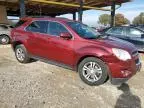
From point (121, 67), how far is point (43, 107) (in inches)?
84.9

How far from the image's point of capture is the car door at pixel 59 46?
646cm

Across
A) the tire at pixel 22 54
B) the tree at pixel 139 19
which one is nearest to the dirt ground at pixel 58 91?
the tire at pixel 22 54

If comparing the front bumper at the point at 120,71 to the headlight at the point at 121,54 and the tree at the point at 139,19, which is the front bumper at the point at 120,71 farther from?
the tree at the point at 139,19

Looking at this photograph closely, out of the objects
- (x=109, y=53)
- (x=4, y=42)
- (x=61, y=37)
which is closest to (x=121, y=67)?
(x=109, y=53)

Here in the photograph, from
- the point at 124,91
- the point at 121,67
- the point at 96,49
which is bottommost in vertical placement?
the point at 124,91

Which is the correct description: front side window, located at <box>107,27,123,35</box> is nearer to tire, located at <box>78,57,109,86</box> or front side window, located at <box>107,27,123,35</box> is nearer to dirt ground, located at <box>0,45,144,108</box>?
dirt ground, located at <box>0,45,144,108</box>

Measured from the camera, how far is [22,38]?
7875 millimetres

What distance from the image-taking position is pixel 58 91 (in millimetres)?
5621

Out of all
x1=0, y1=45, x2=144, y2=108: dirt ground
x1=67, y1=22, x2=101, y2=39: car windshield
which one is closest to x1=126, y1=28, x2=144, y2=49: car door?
x1=0, y1=45, x2=144, y2=108: dirt ground

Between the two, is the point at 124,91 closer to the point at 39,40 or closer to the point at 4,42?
the point at 39,40

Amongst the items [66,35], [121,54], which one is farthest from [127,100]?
[66,35]

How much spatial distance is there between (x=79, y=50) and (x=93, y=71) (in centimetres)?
67

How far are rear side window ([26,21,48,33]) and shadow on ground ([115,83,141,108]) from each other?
9.60 feet

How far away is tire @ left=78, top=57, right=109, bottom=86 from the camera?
19.3 ft
